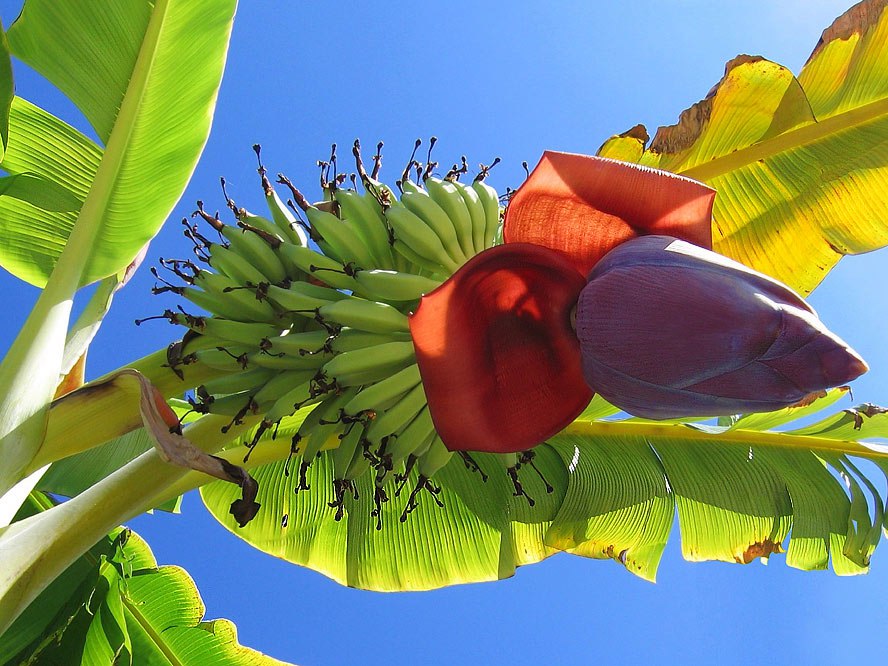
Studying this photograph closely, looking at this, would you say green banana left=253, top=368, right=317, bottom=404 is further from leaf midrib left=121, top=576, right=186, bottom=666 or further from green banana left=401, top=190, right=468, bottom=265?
leaf midrib left=121, top=576, right=186, bottom=666

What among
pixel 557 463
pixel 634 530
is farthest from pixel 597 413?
pixel 634 530

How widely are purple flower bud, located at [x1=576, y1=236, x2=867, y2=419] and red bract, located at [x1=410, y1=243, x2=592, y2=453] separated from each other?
0.08 m

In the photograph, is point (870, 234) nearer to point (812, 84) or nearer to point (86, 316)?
point (812, 84)

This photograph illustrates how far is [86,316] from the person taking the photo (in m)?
1.41

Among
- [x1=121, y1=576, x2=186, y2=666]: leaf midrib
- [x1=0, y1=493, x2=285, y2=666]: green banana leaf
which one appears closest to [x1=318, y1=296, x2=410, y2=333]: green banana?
[x1=0, y1=493, x2=285, y2=666]: green banana leaf

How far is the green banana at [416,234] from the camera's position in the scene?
1.06m

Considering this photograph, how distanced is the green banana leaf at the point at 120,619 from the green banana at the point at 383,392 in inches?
35.5

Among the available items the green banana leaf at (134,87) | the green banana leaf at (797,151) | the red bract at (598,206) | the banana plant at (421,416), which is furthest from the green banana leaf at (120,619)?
the green banana leaf at (797,151)

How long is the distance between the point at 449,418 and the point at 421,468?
233 millimetres

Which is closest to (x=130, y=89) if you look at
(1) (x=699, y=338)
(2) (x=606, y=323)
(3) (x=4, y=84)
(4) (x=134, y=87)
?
(4) (x=134, y=87)

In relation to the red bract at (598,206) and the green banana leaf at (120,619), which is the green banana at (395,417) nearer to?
the red bract at (598,206)

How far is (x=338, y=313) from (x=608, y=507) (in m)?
0.93

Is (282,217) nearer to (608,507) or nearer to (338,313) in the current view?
(338,313)

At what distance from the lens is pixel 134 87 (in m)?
1.41
